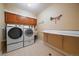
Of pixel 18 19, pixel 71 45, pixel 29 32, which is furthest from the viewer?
pixel 29 32

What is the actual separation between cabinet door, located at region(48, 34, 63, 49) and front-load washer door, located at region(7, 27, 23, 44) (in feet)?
2.00

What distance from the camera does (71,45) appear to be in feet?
5.54

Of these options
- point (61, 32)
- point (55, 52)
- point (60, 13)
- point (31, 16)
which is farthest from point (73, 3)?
point (55, 52)

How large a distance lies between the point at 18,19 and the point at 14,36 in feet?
1.19

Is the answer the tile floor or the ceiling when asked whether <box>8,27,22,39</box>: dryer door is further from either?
the ceiling

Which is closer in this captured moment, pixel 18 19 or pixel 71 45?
pixel 71 45

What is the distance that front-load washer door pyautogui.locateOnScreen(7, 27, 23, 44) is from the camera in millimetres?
1797

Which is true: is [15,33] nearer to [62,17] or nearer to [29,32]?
[29,32]

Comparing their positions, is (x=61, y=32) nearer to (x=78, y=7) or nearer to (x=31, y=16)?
(x=78, y=7)

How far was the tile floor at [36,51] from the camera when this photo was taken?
69.7 inches

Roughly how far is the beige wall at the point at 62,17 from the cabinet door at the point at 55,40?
0.60 ft

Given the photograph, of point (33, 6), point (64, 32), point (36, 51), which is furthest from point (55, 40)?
point (33, 6)

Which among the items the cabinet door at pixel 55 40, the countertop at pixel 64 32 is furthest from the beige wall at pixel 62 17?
the cabinet door at pixel 55 40

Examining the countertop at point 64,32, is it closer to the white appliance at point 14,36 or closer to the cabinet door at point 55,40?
the cabinet door at point 55,40
